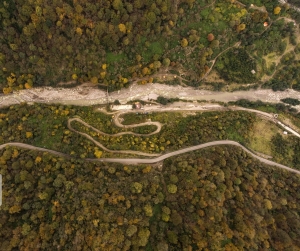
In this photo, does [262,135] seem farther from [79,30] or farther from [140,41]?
[79,30]

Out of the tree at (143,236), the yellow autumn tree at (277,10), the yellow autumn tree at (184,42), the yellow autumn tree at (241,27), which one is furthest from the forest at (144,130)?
the yellow autumn tree at (277,10)

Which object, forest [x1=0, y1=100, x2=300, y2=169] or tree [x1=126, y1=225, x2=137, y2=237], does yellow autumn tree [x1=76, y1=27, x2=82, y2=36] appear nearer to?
forest [x1=0, y1=100, x2=300, y2=169]

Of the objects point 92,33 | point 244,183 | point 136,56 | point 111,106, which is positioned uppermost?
point 92,33

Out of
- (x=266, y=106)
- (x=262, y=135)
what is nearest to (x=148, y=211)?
(x=262, y=135)

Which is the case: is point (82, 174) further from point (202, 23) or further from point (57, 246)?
point (202, 23)

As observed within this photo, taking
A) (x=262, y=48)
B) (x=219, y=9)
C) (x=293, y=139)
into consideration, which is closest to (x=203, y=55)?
(x=219, y=9)

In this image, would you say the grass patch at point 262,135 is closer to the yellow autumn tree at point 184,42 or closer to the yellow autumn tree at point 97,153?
the yellow autumn tree at point 184,42
